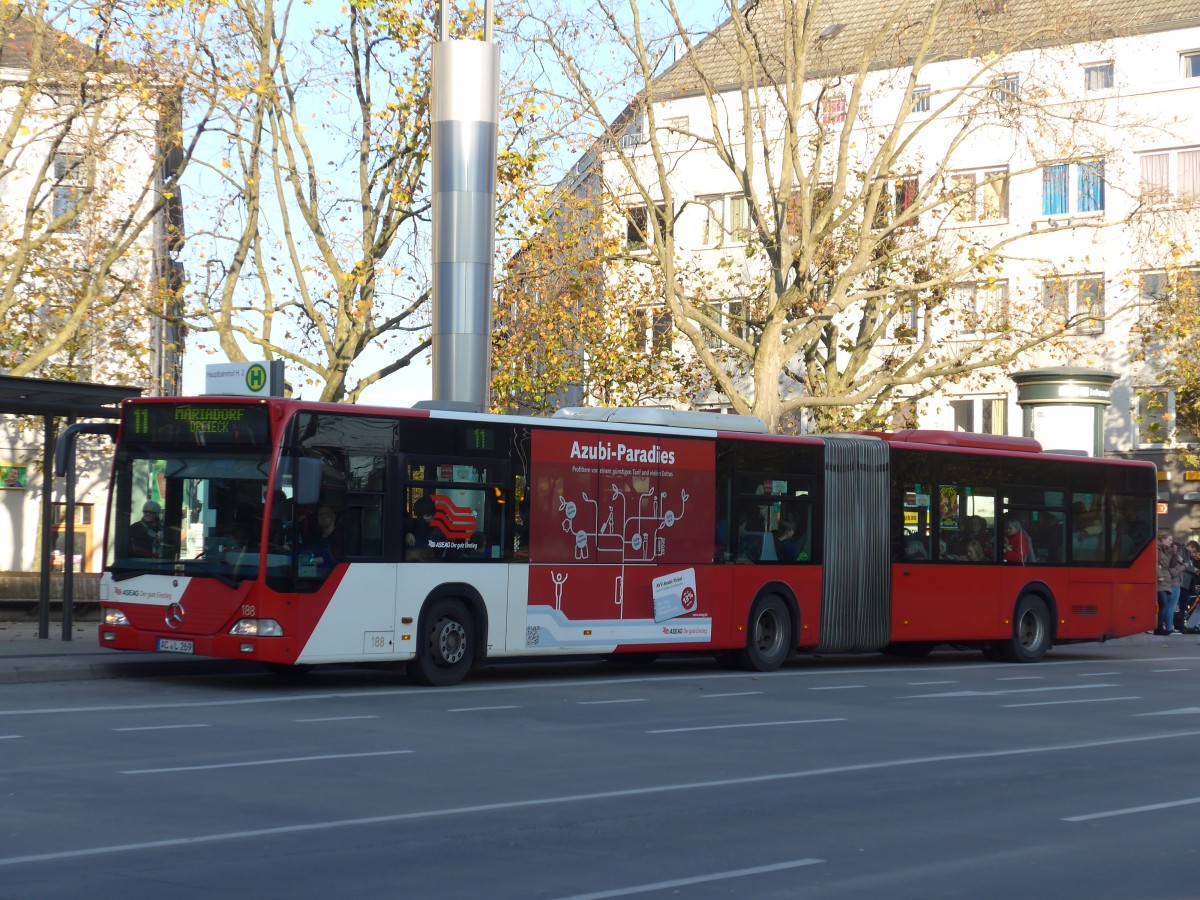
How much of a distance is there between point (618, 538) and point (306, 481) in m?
4.78

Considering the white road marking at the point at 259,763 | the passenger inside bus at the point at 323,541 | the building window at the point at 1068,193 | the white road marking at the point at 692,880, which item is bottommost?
the white road marking at the point at 692,880

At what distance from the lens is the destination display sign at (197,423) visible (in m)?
17.0

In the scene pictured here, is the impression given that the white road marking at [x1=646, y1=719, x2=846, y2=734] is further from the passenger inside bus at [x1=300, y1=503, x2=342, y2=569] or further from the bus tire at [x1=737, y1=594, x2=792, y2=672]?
the bus tire at [x1=737, y1=594, x2=792, y2=672]

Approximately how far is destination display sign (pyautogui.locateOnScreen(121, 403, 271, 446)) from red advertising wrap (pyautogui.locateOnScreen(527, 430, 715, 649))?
11.7 ft

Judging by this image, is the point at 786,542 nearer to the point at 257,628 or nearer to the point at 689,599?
the point at 689,599

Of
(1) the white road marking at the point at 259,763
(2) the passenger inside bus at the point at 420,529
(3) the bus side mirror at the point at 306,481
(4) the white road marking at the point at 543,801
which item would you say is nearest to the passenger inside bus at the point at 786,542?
(2) the passenger inside bus at the point at 420,529

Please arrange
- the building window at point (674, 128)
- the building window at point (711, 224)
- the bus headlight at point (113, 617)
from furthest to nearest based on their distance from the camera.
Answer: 1. the building window at point (711, 224)
2. the building window at point (674, 128)
3. the bus headlight at point (113, 617)

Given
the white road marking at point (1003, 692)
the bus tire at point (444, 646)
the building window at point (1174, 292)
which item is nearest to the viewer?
the bus tire at point (444, 646)

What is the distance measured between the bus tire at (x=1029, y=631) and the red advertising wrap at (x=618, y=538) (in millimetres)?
6417

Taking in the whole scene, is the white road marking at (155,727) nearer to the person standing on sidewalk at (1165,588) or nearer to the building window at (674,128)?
the building window at (674,128)

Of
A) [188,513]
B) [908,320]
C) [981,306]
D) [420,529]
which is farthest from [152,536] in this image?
[908,320]

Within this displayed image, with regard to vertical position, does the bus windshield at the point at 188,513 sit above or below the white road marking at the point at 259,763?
above

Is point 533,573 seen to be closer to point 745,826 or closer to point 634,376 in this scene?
point 745,826

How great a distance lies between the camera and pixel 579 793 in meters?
10.5
